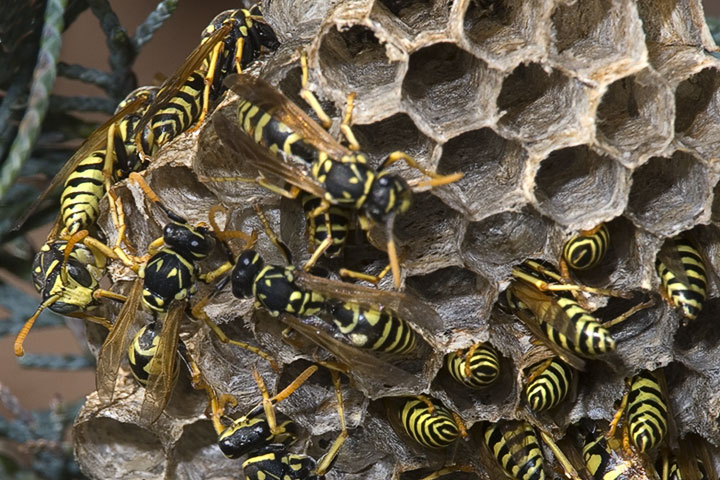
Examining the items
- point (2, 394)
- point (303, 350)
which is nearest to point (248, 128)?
point (303, 350)

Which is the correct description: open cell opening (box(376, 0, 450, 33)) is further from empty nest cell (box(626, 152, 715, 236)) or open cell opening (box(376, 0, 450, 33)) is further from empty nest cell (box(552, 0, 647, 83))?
empty nest cell (box(626, 152, 715, 236))

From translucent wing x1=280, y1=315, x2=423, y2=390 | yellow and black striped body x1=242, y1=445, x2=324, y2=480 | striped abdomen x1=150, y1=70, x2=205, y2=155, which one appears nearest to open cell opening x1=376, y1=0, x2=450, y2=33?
striped abdomen x1=150, y1=70, x2=205, y2=155

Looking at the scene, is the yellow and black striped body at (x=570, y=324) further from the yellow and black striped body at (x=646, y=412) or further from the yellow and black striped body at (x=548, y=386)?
the yellow and black striped body at (x=646, y=412)

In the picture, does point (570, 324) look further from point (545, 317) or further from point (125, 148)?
point (125, 148)

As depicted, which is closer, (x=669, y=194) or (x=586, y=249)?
(x=586, y=249)

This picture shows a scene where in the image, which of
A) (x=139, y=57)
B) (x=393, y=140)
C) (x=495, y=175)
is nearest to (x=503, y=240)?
(x=495, y=175)

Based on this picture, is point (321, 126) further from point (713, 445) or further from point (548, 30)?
point (713, 445)
